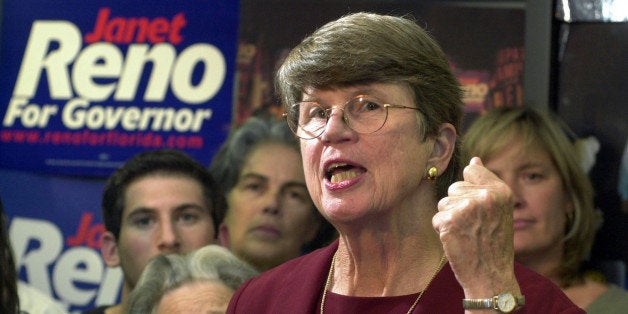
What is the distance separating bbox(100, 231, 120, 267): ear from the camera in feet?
11.7

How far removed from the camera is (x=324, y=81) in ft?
6.26

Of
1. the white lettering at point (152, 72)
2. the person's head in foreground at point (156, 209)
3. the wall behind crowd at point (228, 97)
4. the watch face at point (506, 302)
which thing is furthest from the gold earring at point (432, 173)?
the white lettering at point (152, 72)

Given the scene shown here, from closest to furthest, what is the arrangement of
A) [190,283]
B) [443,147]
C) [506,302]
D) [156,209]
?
[506,302], [443,147], [190,283], [156,209]

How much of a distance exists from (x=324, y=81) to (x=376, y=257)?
13.9 inches

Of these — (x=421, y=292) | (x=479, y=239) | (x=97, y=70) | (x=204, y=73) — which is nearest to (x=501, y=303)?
(x=479, y=239)

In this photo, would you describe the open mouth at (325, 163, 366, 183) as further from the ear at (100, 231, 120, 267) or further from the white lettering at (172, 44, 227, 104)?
the ear at (100, 231, 120, 267)

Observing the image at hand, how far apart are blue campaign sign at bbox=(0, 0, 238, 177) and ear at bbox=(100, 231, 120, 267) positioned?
0.24 meters

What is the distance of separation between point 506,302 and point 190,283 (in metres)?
1.36

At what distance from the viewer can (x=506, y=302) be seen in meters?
1.68

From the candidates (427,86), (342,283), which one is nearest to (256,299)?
(342,283)

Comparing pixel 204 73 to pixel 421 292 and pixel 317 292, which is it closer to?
pixel 317 292

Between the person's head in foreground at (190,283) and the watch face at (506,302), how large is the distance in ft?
4.11

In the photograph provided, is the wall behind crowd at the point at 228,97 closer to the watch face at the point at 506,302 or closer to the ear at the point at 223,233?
the ear at the point at 223,233

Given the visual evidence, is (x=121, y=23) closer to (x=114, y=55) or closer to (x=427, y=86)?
(x=114, y=55)
